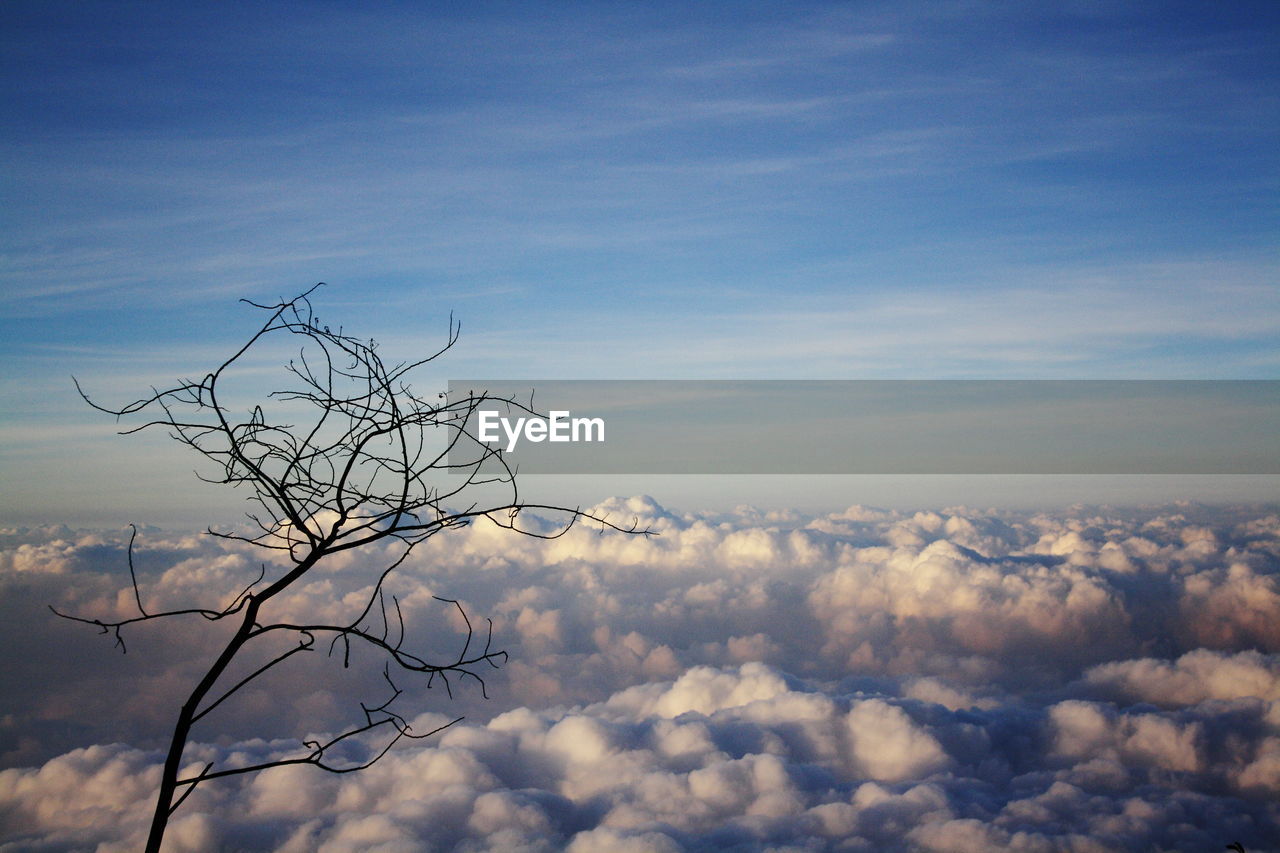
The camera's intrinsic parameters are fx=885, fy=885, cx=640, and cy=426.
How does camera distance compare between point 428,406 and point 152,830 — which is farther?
point 428,406

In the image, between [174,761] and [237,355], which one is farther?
[237,355]

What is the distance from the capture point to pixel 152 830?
220 inches

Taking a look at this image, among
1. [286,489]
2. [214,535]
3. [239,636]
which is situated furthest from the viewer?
[214,535]

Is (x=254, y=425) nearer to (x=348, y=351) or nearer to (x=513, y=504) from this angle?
(x=348, y=351)

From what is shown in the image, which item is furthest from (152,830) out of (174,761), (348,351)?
(348,351)

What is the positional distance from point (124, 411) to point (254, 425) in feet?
3.16

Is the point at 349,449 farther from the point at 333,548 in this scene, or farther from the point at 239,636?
the point at 239,636

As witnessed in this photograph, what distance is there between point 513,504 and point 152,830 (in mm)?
3122

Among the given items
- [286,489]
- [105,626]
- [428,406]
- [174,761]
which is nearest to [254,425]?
[286,489]

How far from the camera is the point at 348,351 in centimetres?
696

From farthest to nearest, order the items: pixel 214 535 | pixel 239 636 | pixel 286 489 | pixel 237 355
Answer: pixel 214 535
pixel 286 489
pixel 237 355
pixel 239 636

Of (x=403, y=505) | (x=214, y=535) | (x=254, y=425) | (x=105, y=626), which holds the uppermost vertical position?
(x=254, y=425)

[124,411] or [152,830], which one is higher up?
[124,411]

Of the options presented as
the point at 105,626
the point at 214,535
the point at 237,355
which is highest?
the point at 237,355
